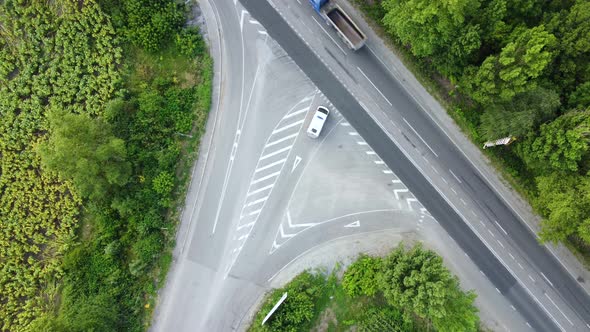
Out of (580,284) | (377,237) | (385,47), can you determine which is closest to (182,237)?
(377,237)

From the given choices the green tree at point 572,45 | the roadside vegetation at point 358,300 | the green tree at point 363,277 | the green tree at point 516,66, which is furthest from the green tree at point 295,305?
the green tree at point 572,45

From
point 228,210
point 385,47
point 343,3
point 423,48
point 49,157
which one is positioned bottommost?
point 228,210

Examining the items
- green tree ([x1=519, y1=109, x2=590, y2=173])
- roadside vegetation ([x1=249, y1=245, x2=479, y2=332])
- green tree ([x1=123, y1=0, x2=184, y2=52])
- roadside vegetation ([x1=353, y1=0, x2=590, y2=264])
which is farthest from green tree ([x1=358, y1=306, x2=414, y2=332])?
green tree ([x1=123, y1=0, x2=184, y2=52])

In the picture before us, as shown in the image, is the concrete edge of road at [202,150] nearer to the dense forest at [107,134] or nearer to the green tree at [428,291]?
the dense forest at [107,134]

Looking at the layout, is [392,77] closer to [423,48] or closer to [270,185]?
[423,48]

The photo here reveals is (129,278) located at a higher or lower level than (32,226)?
lower
